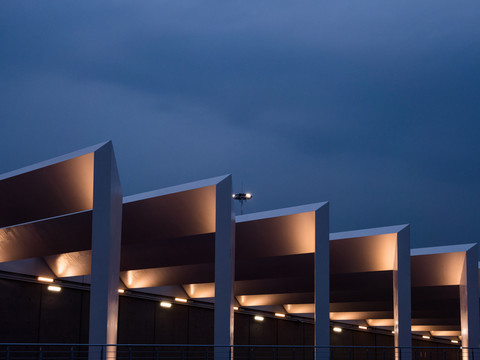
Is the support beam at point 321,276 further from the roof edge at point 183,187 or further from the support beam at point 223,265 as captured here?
the roof edge at point 183,187

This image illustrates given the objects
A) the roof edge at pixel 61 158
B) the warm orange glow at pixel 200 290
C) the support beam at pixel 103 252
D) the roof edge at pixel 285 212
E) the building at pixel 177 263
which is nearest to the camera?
the support beam at pixel 103 252

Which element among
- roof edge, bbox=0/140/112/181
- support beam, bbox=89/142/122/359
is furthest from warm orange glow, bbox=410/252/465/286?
roof edge, bbox=0/140/112/181

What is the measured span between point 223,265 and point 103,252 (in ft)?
10.8

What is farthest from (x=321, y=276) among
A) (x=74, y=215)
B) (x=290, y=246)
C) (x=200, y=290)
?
(x=200, y=290)

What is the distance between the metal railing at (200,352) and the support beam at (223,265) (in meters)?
0.48

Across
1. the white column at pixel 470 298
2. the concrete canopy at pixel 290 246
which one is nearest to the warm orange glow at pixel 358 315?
the white column at pixel 470 298

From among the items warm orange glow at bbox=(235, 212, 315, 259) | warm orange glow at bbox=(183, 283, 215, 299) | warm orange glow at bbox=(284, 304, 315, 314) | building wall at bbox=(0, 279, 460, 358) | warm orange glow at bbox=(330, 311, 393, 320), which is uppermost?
warm orange glow at bbox=(235, 212, 315, 259)

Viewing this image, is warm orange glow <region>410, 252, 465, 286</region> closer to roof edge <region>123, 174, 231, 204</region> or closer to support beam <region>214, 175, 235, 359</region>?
support beam <region>214, 175, 235, 359</region>

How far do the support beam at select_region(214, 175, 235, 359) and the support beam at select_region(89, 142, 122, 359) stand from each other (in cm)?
271

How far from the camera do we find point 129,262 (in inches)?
776

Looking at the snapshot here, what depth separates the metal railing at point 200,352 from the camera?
12.1m

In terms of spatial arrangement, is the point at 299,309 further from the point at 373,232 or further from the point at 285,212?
the point at 285,212

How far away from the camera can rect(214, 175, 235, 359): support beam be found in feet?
46.3

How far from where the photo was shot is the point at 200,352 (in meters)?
23.0
